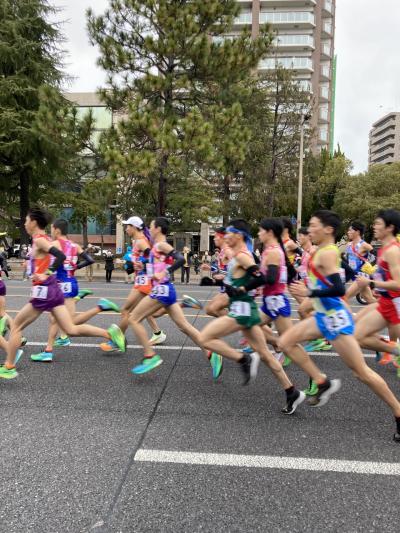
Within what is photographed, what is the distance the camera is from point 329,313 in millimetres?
3639

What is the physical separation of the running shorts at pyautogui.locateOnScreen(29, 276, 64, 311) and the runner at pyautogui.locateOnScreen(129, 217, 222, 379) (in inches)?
37.3

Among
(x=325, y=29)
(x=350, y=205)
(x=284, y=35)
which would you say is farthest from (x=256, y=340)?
(x=325, y=29)

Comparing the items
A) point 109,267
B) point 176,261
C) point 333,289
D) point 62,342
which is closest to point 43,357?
point 62,342

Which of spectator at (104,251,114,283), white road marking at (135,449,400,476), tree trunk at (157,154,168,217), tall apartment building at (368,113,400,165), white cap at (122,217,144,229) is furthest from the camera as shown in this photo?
tall apartment building at (368,113,400,165)

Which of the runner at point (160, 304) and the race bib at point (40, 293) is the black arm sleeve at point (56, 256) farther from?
the runner at point (160, 304)

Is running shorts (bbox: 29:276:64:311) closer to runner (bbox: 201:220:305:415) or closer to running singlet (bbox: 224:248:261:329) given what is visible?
runner (bbox: 201:220:305:415)

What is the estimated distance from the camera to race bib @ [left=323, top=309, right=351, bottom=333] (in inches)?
140

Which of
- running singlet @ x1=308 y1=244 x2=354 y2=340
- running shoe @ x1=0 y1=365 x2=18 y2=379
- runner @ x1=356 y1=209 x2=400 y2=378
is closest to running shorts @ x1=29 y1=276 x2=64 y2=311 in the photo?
running shoe @ x1=0 y1=365 x2=18 y2=379

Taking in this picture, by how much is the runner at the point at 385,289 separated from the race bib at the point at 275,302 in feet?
2.78

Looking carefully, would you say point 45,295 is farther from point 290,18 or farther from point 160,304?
point 290,18

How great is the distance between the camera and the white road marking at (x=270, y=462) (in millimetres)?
3121

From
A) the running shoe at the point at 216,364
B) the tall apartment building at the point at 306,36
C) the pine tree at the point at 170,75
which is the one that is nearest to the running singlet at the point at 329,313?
the running shoe at the point at 216,364

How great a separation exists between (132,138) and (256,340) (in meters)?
14.0

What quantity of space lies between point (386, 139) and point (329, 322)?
131601 millimetres
